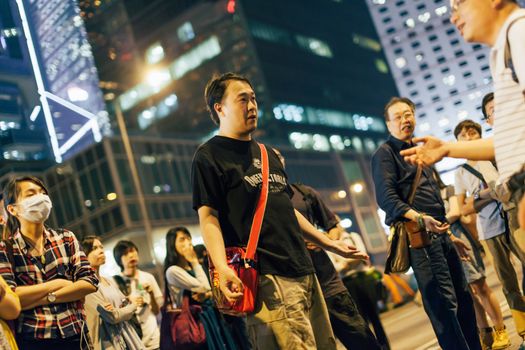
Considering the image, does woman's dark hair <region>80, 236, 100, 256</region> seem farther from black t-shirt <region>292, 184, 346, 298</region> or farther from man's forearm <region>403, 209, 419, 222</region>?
man's forearm <region>403, 209, 419, 222</region>

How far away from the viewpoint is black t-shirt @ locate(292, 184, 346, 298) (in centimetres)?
543

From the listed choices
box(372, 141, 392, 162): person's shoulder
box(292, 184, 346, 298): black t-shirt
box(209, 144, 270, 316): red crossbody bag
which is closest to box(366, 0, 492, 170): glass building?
box(292, 184, 346, 298): black t-shirt

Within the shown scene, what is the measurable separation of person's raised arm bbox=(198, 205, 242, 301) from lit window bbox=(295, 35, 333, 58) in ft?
249

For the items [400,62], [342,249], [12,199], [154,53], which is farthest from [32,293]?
[154,53]

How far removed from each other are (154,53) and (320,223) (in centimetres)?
7504

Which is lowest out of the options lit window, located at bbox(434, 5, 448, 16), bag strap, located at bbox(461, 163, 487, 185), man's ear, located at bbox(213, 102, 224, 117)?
bag strap, located at bbox(461, 163, 487, 185)

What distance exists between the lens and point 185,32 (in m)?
75.3

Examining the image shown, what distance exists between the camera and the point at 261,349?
11.5 feet

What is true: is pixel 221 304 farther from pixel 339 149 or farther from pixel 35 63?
pixel 339 149

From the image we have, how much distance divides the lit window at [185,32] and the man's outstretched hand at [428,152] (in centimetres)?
7309

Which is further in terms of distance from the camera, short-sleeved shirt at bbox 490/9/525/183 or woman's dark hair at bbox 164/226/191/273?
woman's dark hair at bbox 164/226/191/273

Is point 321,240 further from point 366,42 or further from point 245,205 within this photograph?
point 366,42

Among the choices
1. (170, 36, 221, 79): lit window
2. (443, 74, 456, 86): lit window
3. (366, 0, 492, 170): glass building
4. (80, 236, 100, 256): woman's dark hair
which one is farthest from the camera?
(170, 36, 221, 79): lit window

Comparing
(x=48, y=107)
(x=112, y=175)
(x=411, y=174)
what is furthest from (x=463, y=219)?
(x=112, y=175)
